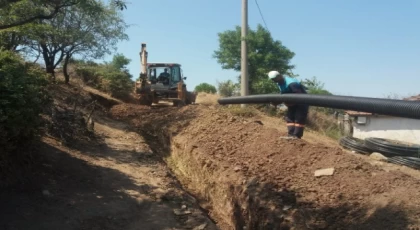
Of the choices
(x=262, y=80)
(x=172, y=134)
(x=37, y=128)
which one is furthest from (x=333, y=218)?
(x=262, y=80)

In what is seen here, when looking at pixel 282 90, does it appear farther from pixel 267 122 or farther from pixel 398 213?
pixel 267 122

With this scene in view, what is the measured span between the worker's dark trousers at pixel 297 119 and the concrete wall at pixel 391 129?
350 inches

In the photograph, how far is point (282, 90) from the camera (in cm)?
835

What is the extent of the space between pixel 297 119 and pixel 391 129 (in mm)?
9648

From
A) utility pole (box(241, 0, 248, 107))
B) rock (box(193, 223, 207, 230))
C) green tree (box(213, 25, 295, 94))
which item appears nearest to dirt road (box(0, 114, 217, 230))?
rock (box(193, 223, 207, 230))

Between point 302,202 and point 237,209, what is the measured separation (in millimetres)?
1389

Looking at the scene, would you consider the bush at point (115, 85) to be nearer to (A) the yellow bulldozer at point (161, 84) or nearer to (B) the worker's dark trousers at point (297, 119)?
(A) the yellow bulldozer at point (161, 84)

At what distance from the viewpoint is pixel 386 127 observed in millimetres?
16344

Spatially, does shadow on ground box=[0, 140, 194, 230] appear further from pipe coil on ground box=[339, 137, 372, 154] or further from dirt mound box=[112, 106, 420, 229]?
pipe coil on ground box=[339, 137, 372, 154]

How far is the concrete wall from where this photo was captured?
15414 millimetres

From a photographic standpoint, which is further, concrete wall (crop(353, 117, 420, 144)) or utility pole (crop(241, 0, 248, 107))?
concrete wall (crop(353, 117, 420, 144))

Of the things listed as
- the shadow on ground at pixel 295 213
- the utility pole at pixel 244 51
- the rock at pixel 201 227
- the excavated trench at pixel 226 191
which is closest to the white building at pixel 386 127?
the utility pole at pixel 244 51

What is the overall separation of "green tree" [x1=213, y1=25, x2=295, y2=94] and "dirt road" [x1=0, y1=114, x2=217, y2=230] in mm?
15889

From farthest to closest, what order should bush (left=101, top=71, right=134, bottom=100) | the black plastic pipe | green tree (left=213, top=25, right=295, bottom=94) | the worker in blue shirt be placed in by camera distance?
green tree (left=213, top=25, right=295, bottom=94)
bush (left=101, top=71, right=134, bottom=100)
the worker in blue shirt
the black plastic pipe
